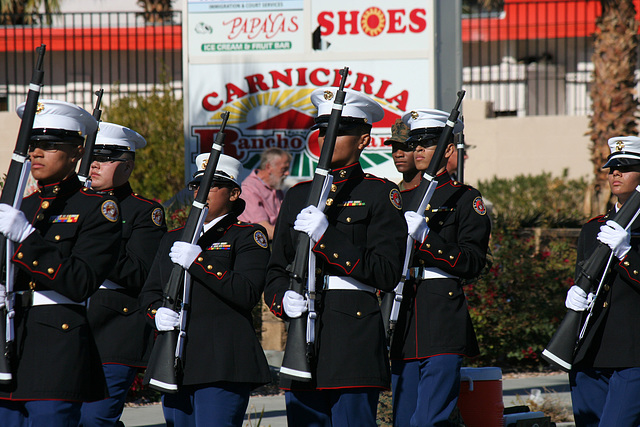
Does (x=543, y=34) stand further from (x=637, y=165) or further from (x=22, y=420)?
(x=22, y=420)

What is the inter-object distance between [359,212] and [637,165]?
6.24 feet

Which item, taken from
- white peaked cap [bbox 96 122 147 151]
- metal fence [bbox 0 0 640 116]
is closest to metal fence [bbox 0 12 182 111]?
metal fence [bbox 0 0 640 116]

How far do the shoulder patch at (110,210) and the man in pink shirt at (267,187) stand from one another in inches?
180

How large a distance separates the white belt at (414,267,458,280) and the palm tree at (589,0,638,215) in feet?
28.8

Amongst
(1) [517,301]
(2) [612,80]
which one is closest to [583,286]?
(1) [517,301]

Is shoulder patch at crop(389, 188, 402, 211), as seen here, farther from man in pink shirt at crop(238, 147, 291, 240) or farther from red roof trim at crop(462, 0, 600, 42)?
red roof trim at crop(462, 0, 600, 42)

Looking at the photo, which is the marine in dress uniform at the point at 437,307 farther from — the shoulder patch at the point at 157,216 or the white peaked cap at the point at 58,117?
the white peaked cap at the point at 58,117

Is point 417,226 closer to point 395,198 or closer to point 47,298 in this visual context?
point 395,198

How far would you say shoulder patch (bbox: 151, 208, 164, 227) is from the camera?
535 centimetres

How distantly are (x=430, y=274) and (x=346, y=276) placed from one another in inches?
42.9

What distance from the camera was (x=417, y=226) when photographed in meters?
4.83

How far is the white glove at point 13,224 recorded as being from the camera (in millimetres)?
3680

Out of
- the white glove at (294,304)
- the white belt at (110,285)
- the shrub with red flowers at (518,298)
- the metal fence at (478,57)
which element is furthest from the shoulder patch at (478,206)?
the metal fence at (478,57)

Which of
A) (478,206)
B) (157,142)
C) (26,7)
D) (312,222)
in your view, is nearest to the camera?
(312,222)
